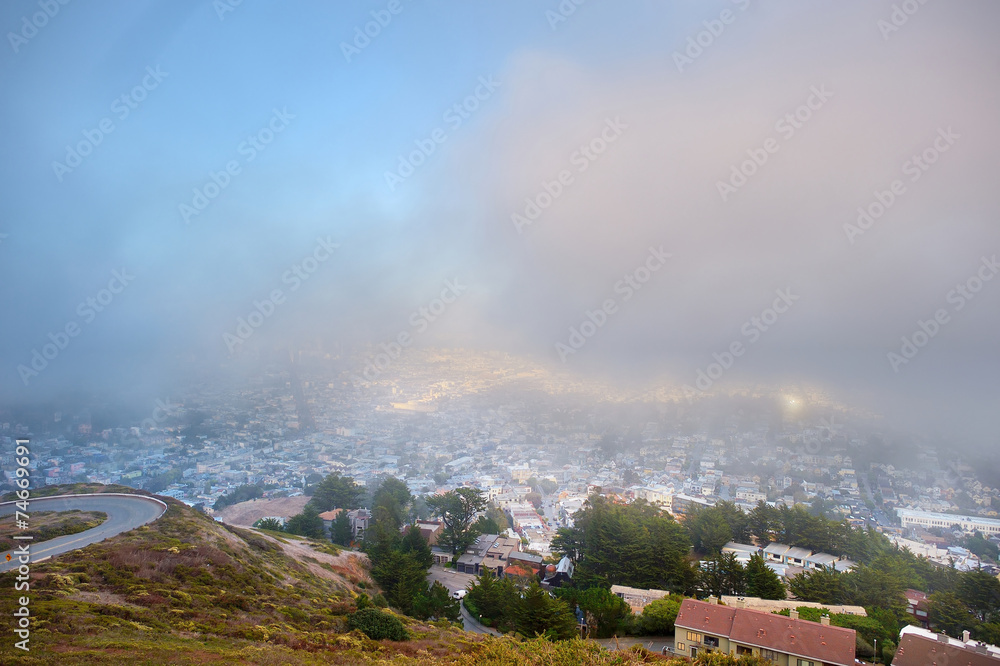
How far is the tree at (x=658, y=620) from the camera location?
16.2m

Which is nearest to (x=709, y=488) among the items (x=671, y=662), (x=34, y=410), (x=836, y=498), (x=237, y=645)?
(x=836, y=498)

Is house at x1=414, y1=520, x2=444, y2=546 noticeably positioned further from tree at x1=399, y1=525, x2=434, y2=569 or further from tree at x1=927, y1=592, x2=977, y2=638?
tree at x1=927, y1=592, x2=977, y2=638

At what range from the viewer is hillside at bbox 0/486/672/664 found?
7.94 meters

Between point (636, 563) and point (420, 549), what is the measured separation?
30.5 ft

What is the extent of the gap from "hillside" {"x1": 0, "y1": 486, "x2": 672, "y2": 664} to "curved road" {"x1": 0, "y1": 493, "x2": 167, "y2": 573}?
639mm

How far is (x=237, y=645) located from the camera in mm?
8984

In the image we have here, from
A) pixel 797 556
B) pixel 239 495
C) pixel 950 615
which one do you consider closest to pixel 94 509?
pixel 239 495

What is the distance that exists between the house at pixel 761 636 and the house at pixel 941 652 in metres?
1.81

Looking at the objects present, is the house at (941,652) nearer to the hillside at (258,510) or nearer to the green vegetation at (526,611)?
the green vegetation at (526,611)

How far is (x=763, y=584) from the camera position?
18.4m

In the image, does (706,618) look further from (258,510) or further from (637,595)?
(258,510)

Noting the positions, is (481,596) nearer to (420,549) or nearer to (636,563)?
(420,549)

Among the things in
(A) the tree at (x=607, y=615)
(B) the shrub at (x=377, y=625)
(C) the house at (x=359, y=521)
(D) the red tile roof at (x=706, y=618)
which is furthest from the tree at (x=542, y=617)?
(C) the house at (x=359, y=521)

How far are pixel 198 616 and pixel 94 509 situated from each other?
8793mm
